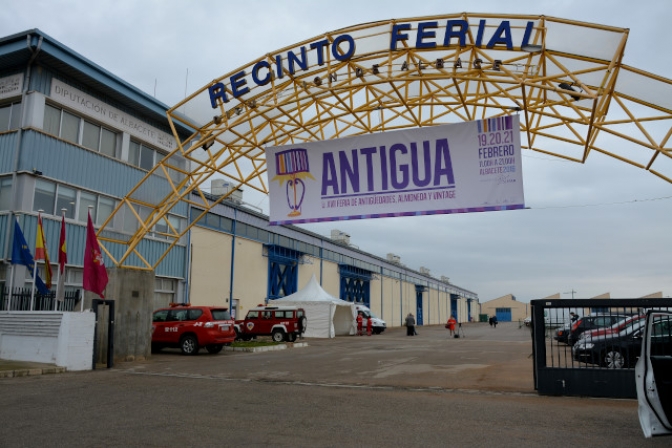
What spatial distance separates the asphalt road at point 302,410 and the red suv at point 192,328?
458 cm

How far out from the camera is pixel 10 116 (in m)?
19.1

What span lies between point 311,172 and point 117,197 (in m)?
11.0

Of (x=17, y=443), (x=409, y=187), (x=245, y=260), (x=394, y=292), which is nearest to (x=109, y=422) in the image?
(x=17, y=443)

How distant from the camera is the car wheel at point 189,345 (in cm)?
1898

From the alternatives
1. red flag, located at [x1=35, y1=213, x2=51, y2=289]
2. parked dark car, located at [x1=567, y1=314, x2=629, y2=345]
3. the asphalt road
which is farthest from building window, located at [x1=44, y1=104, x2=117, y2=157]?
parked dark car, located at [x1=567, y1=314, x2=629, y2=345]

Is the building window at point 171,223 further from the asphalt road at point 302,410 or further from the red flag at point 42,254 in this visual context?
the asphalt road at point 302,410

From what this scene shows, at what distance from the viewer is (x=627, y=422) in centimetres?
780

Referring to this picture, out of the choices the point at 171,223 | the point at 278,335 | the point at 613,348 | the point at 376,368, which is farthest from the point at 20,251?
the point at 613,348

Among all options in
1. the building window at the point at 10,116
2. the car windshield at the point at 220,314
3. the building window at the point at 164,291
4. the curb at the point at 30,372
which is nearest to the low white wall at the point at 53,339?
the curb at the point at 30,372

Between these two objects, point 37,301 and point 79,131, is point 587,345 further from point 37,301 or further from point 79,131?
point 79,131

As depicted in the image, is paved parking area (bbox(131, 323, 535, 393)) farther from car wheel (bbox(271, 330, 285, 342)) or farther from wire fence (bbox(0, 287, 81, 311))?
car wheel (bbox(271, 330, 285, 342))

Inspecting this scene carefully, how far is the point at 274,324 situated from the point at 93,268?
1384 centimetres

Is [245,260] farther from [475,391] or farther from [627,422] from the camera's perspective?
[627,422]

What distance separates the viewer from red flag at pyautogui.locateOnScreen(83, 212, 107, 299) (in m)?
14.8
